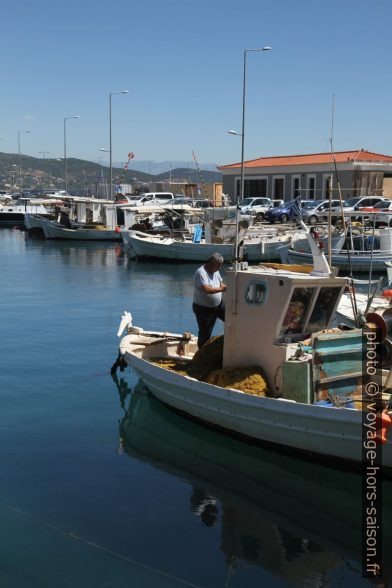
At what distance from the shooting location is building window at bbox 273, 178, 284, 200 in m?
57.4

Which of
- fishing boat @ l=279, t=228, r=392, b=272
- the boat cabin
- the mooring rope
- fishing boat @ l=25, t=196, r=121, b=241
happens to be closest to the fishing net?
the boat cabin

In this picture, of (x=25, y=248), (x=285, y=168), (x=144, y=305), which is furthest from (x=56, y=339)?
(x=285, y=168)

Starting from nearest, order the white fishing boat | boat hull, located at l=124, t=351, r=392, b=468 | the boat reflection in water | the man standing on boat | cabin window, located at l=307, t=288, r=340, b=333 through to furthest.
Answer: the boat reflection in water → boat hull, located at l=124, t=351, r=392, b=468 → cabin window, located at l=307, t=288, r=340, b=333 → the man standing on boat → the white fishing boat

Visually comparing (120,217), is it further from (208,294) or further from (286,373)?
(286,373)

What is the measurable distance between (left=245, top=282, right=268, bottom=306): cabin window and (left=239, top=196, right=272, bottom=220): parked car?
36446 mm

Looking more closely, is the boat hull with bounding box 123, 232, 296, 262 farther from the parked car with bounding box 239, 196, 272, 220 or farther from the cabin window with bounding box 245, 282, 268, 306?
the cabin window with bounding box 245, 282, 268, 306

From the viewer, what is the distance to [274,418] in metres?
9.32

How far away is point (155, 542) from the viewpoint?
24.8ft

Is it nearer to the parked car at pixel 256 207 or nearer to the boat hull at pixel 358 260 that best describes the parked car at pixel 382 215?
the boat hull at pixel 358 260

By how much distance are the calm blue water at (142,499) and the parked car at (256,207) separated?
110ft

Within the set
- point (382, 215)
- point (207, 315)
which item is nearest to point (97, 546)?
point (207, 315)

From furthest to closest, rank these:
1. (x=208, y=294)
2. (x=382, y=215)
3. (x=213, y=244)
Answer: (x=213, y=244) → (x=382, y=215) → (x=208, y=294)

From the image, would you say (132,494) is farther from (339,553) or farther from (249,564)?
(339,553)

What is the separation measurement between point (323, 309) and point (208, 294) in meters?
2.07
